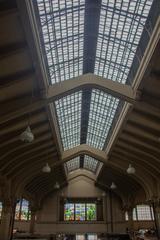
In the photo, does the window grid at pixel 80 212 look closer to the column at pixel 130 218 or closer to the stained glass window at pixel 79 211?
the stained glass window at pixel 79 211

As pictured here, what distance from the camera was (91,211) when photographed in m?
27.6

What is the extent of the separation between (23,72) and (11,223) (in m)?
13.4

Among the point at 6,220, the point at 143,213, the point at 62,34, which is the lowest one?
the point at 143,213

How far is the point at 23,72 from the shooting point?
311 inches

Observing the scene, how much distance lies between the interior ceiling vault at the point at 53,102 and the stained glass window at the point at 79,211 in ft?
39.6

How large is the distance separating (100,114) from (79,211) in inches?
674

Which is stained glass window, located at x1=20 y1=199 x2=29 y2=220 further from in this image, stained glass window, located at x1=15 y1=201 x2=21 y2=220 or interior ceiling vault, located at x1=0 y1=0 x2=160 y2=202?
interior ceiling vault, located at x1=0 y1=0 x2=160 y2=202

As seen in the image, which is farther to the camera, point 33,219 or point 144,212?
point 144,212

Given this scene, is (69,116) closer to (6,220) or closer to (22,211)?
(6,220)

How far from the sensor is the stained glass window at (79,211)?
27.1 meters

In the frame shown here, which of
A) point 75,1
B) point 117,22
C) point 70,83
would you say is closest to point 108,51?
point 117,22

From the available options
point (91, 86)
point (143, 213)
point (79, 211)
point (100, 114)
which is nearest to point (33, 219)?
point (79, 211)

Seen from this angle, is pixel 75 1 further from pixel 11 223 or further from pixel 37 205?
pixel 37 205

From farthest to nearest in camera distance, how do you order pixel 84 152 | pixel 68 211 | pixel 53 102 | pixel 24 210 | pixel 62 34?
pixel 68 211, pixel 24 210, pixel 84 152, pixel 53 102, pixel 62 34
